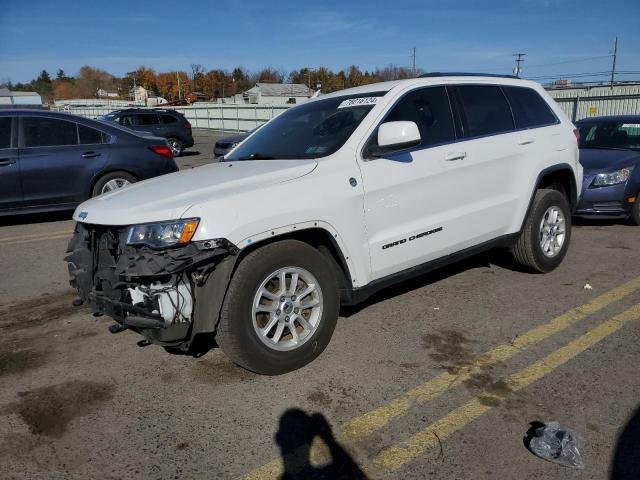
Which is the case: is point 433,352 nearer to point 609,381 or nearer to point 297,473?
point 609,381

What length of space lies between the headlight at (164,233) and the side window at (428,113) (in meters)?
1.79

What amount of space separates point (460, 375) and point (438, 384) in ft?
0.61

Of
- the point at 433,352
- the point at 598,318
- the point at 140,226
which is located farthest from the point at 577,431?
the point at 140,226

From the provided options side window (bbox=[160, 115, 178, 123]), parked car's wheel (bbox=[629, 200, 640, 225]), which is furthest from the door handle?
side window (bbox=[160, 115, 178, 123])

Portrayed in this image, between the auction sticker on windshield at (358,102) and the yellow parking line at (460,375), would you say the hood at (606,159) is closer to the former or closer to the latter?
the yellow parking line at (460,375)

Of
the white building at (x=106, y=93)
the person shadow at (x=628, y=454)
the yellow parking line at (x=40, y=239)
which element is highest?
the white building at (x=106, y=93)

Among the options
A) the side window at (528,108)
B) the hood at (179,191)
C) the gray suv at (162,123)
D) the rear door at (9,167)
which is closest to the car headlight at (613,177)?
the side window at (528,108)

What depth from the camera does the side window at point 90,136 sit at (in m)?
8.09

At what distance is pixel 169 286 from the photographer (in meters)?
3.01

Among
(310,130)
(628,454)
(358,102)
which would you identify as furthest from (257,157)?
(628,454)

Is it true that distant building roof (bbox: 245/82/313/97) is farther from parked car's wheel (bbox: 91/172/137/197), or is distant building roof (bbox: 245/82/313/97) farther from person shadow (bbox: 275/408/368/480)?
person shadow (bbox: 275/408/368/480)

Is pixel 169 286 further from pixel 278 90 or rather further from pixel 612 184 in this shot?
pixel 278 90

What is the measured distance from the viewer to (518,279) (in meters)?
5.14

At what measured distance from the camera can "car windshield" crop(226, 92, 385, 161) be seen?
12.7 feet
